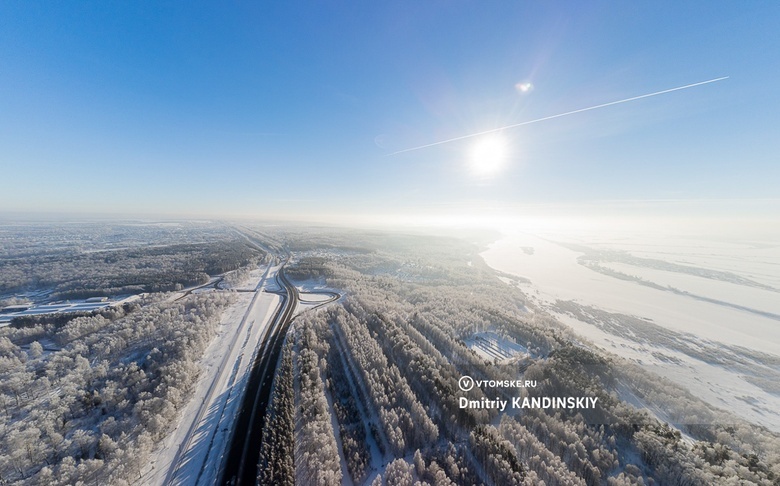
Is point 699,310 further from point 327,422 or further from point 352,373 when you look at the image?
point 327,422

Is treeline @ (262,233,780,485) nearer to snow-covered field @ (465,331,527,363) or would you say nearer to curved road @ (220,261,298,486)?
snow-covered field @ (465,331,527,363)

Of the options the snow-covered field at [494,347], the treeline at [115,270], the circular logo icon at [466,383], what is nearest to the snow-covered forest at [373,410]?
the snow-covered field at [494,347]

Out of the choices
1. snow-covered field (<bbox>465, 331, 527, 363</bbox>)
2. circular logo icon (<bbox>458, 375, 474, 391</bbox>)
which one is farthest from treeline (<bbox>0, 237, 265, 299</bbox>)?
snow-covered field (<bbox>465, 331, 527, 363</bbox>)

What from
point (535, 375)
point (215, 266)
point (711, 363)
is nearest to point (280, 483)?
point (535, 375)

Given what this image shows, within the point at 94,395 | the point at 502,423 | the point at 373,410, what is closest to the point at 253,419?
the point at 373,410

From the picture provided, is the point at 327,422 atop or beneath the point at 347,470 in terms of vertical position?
atop

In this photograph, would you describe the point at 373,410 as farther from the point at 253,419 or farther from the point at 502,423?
the point at 502,423
